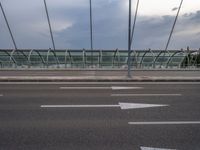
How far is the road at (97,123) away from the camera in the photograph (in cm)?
664

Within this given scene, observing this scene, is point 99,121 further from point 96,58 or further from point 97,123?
point 96,58

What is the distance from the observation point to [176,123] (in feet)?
27.5

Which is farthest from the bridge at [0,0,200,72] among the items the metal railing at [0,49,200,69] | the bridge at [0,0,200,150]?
the bridge at [0,0,200,150]

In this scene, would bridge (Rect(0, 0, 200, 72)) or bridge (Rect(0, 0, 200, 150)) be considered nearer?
bridge (Rect(0, 0, 200, 150))

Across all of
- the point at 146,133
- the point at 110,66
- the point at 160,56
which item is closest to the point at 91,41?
the point at 110,66

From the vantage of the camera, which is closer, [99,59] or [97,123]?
[97,123]

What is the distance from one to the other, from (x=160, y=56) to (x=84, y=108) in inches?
1193

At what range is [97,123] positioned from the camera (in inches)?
→ 327

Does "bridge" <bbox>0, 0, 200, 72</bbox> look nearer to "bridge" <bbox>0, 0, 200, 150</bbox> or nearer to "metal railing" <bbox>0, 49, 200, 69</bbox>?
"metal railing" <bbox>0, 49, 200, 69</bbox>

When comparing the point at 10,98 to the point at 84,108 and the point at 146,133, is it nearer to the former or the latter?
the point at 84,108

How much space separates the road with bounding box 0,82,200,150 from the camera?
664 centimetres

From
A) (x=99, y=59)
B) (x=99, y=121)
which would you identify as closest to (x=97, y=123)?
(x=99, y=121)

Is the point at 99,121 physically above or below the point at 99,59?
above

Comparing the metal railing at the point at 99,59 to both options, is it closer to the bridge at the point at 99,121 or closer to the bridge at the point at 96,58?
the bridge at the point at 96,58
